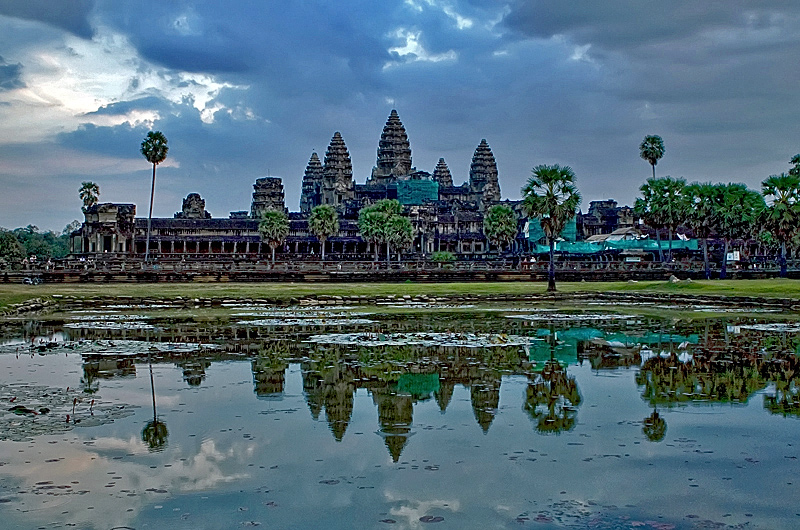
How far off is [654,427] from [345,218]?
394ft

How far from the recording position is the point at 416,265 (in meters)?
74.8

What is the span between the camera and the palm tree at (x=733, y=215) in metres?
64.7

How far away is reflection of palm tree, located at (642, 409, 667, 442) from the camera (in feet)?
38.4

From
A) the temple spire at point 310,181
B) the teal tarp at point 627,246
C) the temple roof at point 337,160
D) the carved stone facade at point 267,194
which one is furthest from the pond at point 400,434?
the temple spire at point 310,181

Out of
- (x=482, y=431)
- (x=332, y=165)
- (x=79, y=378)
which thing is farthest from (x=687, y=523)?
(x=332, y=165)

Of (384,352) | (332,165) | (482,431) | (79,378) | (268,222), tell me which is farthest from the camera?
(332,165)

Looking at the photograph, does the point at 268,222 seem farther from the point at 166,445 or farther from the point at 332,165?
the point at 166,445

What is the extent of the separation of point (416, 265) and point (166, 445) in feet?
209

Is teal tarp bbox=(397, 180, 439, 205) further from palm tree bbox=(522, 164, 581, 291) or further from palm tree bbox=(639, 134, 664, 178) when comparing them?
palm tree bbox=(522, 164, 581, 291)

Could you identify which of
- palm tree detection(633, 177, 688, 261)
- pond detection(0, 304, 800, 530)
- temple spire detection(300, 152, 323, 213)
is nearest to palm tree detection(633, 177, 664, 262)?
palm tree detection(633, 177, 688, 261)

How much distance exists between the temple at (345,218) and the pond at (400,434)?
87694mm

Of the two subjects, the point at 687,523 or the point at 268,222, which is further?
the point at 268,222

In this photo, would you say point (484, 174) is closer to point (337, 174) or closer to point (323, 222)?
point (337, 174)

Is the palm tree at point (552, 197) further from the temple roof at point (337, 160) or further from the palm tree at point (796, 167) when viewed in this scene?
the temple roof at point (337, 160)
